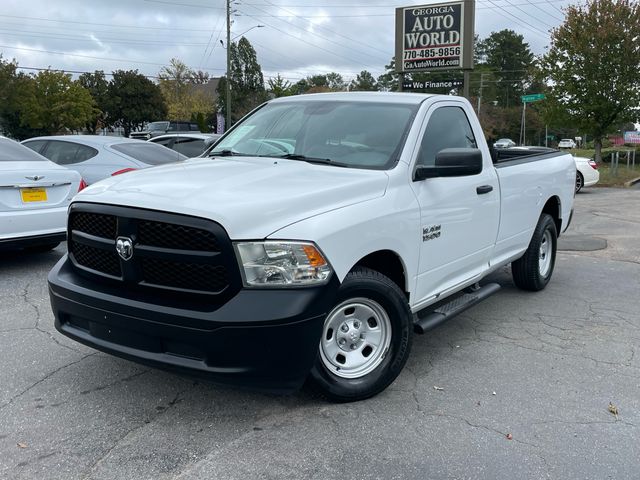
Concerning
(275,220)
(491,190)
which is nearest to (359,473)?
(275,220)

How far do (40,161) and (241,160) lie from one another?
401 centimetres

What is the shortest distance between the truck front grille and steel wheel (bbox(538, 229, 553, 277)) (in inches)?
172

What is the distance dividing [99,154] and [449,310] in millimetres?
6531

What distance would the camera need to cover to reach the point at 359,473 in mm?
2891

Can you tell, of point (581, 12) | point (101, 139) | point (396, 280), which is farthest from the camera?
point (581, 12)

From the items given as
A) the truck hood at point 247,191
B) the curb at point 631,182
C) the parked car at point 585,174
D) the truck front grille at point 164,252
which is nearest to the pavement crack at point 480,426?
the truck hood at point 247,191

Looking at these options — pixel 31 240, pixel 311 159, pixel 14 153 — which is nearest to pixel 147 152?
pixel 14 153

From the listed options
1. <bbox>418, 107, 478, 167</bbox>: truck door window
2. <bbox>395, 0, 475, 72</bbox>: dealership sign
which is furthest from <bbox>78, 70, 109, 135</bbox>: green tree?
<bbox>418, 107, 478, 167</bbox>: truck door window

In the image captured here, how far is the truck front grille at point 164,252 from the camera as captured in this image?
3014mm

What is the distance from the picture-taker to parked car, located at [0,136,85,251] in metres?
6.38

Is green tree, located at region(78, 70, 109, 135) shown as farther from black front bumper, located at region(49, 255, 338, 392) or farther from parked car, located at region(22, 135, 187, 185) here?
black front bumper, located at region(49, 255, 338, 392)

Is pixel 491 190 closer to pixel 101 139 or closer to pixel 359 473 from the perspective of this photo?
pixel 359 473

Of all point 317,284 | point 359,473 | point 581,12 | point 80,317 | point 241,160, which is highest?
point 581,12

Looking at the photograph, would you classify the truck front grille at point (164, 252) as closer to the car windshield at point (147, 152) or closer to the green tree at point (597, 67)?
the car windshield at point (147, 152)
